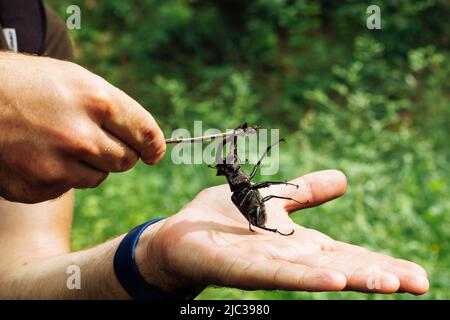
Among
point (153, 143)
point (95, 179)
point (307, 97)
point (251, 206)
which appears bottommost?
point (251, 206)

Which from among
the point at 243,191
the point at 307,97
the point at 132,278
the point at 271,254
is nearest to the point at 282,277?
the point at 271,254

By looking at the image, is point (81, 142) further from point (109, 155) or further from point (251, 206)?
point (251, 206)

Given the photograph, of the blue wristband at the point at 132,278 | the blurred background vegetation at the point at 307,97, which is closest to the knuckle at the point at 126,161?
the blue wristband at the point at 132,278

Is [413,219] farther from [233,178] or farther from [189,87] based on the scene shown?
[189,87]

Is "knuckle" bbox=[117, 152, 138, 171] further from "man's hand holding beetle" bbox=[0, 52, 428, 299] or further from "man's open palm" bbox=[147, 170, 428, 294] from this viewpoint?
"man's open palm" bbox=[147, 170, 428, 294]

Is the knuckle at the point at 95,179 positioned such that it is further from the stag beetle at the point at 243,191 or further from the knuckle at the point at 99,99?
the stag beetle at the point at 243,191

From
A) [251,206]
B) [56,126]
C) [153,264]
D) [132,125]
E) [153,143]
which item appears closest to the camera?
[56,126]

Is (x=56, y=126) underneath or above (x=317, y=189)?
above
